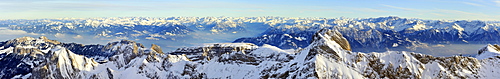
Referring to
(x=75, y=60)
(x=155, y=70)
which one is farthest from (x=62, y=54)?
(x=155, y=70)

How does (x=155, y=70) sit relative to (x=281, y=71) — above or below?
below

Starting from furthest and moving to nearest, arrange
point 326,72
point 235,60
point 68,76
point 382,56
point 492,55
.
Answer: point 68,76 < point 235,60 < point 492,55 < point 382,56 < point 326,72

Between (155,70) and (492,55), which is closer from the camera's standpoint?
(492,55)

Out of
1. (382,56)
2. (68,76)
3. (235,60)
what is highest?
(382,56)

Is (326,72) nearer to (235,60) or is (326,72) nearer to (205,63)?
(235,60)

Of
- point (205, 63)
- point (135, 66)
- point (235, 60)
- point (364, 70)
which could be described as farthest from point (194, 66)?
point (364, 70)

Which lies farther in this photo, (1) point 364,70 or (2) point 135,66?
(2) point 135,66

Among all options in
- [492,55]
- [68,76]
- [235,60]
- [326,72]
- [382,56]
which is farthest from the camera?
[68,76]

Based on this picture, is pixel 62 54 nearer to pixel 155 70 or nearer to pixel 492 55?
pixel 155 70

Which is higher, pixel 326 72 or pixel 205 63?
pixel 326 72
